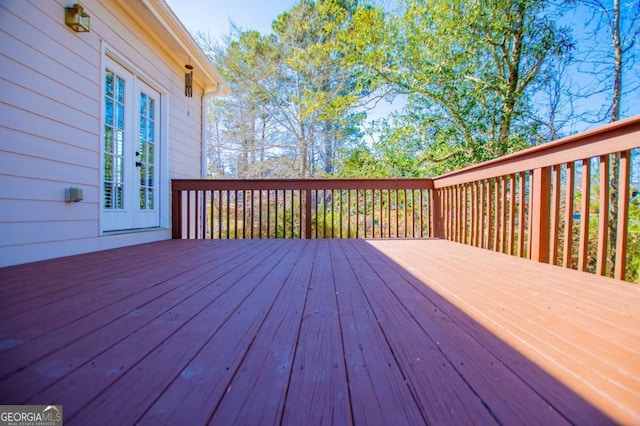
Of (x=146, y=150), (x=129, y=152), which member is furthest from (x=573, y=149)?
(x=146, y=150)

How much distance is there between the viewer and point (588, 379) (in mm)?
724

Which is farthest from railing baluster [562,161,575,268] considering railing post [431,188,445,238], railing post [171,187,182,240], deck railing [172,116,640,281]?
railing post [171,187,182,240]

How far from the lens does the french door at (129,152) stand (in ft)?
A: 9.50

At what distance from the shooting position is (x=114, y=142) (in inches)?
117

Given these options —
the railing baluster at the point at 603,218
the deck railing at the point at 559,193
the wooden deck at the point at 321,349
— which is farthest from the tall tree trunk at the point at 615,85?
the wooden deck at the point at 321,349

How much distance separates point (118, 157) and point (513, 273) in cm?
375

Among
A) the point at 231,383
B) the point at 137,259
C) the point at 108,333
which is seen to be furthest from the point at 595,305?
the point at 137,259

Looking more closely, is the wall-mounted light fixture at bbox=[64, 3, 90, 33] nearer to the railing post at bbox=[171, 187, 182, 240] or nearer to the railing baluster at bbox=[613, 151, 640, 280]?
the railing post at bbox=[171, 187, 182, 240]

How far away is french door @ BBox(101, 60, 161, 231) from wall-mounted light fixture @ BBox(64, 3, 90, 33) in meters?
0.45

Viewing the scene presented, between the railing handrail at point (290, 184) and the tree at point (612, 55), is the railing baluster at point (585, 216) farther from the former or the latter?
the tree at point (612, 55)

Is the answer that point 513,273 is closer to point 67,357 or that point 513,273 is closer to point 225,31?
point 67,357

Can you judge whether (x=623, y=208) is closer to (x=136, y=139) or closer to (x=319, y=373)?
(x=319, y=373)

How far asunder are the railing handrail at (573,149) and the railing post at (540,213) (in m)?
0.10

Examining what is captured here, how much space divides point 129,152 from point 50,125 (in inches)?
38.3
